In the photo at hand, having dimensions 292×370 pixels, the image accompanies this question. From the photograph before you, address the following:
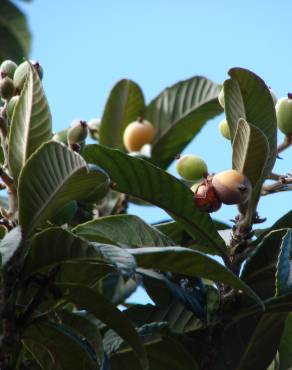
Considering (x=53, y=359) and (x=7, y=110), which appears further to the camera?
(x=7, y=110)

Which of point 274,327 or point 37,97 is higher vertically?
point 37,97

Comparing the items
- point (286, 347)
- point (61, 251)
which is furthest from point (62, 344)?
point (286, 347)

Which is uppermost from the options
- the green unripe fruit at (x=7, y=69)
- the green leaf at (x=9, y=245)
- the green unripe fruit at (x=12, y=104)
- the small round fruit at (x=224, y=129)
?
the green unripe fruit at (x=7, y=69)

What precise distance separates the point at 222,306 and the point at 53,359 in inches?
10.8

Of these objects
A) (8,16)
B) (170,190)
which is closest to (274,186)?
(170,190)

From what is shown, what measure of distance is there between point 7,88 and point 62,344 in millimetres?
480

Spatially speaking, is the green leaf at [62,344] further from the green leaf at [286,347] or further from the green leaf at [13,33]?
the green leaf at [13,33]

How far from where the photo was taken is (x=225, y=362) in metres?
1.51

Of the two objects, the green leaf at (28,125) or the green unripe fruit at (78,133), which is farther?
the green unripe fruit at (78,133)

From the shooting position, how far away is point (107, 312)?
4.41ft

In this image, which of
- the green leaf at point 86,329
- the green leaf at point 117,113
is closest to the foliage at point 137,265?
the green leaf at point 86,329

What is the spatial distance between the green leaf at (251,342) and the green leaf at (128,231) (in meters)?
0.20

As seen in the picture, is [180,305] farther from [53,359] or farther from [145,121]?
[145,121]

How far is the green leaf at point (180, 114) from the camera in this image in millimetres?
2328
